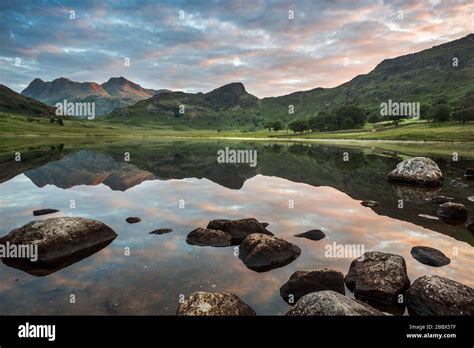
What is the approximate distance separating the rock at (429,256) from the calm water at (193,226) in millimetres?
363

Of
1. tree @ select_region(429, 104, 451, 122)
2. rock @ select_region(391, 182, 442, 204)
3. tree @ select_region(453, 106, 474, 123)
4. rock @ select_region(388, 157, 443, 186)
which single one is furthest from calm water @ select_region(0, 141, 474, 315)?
tree @ select_region(429, 104, 451, 122)

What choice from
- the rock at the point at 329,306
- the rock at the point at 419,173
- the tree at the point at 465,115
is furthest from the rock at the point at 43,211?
the tree at the point at 465,115

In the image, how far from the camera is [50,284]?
43.3ft

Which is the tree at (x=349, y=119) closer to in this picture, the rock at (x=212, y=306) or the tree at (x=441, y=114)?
the tree at (x=441, y=114)

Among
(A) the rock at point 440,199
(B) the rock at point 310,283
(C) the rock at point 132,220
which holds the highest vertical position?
(A) the rock at point 440,199

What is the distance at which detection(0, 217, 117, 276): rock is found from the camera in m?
15.0

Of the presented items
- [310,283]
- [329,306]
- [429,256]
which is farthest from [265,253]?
[429,256]

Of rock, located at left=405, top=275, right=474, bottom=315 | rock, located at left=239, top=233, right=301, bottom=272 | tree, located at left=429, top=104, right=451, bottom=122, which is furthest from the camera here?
tree, located at left=429, top=104, right=451, bottom=122

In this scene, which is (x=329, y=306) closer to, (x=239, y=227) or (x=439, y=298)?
(x=439, y=298)

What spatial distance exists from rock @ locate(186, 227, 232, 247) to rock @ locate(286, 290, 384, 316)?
772cm

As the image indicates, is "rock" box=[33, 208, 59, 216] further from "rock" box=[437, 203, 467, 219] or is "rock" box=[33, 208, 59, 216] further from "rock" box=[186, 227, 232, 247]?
"rock" box=[437, 203, 467, 219]

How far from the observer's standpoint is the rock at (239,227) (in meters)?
18.9

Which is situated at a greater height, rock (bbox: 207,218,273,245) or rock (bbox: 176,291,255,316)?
rock (bbox: 207,218,273,245)
